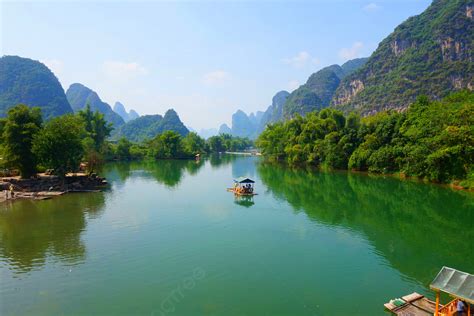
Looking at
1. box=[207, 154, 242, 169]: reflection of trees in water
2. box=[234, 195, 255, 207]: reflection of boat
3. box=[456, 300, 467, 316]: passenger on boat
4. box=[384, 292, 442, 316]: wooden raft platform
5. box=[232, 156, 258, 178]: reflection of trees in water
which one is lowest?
box=[384, 292, 442, 316]: wooden raft platform

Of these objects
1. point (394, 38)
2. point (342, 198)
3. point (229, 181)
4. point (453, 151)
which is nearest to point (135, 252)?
point (342, 198)

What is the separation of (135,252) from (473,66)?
11729cm

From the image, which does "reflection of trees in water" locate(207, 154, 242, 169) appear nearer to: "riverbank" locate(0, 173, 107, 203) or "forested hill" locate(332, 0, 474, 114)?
"riverbank" locate(0, 173, 107, 203)

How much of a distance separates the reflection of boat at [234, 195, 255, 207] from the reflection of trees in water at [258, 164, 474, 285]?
3.58 m

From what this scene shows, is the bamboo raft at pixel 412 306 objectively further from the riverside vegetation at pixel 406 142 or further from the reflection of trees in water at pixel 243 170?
the reflection of trees in water at pixel 243 170

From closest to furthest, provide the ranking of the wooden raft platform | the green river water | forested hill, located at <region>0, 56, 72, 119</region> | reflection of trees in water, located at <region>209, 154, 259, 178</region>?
1. the wooden raft platform
2. the green river water
3. reflection of trees in water, located at <region>209, 154, 259, 178</region>
4. forested hill, located at <region>0, 56, 72, 119</region>

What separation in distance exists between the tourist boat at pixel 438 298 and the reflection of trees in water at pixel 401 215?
2588mm

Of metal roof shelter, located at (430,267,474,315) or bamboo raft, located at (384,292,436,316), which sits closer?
metal roof shelter, located at (430,267,474,315)

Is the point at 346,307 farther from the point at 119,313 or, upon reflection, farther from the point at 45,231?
the point at 45,231

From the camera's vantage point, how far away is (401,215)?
82.5ft

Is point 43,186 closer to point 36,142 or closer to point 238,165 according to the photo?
point 36,142

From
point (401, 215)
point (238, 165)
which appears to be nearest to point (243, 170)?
point (238, 165)

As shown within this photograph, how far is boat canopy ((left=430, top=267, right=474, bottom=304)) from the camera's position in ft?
31.8

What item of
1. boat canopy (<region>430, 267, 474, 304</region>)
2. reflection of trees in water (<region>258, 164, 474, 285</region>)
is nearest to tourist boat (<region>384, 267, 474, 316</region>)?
boat canopy (<region>430, 267, 474, 304</region>)
